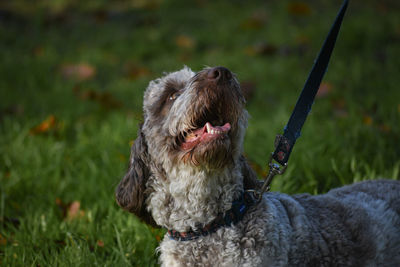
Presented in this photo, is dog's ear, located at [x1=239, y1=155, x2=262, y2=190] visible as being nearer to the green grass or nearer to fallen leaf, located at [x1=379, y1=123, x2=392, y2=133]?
the green grass

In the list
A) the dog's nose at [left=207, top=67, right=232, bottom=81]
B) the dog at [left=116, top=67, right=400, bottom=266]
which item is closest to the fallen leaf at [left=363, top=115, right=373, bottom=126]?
the dog at [left=116, top=67, right=400, bottom=266]

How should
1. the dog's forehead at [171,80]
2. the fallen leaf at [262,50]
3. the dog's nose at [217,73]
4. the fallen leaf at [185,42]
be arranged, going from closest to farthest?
1. the dog's nose at [217,73]
2. the dog's forehead at [171,80]
3. the fallen leaf at [262,50]
4. the fallen leaf at [185,42]

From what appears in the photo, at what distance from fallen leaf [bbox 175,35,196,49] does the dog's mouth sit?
18.5 feet

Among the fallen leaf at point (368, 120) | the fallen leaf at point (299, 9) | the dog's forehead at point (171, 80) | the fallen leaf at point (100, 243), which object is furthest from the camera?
the fallen leaf at point (299, 9)

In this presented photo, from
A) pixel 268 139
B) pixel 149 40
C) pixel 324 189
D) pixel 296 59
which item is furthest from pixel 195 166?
pixel 149 40

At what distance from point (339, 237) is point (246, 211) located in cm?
55

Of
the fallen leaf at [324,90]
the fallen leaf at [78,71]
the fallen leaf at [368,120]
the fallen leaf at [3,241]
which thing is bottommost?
the fallen leaf at [3,241]

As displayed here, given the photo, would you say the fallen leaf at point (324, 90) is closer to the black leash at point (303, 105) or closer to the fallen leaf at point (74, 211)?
the black leash at point (303, 105)

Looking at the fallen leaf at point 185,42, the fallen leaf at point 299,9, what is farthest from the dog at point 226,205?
the fallen leaf at point 299,9

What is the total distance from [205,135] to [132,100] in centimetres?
411

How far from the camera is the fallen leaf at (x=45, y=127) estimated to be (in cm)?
474

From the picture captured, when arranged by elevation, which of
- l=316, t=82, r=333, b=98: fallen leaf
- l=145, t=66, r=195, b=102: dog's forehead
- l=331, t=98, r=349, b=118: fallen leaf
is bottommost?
l=331, t=98, r=349, b=118: fallen leaf

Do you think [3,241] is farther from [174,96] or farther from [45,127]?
[45,127]

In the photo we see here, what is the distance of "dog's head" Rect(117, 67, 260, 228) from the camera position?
211cm
